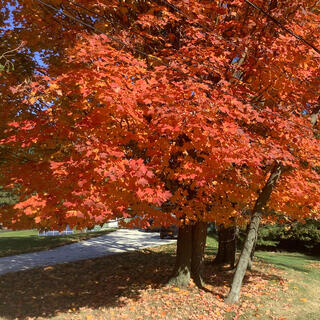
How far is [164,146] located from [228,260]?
7884 mm

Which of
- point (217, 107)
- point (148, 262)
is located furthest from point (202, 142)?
point (148, 262)

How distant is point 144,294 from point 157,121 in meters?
5.67

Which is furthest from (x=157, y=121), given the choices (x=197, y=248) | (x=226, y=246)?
(x=226, y=246)

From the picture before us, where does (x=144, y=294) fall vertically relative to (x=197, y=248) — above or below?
below

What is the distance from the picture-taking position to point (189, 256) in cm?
902

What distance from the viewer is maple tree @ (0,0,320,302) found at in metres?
5.18

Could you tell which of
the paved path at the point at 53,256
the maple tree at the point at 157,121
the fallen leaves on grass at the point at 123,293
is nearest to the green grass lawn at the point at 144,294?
the fallen leaves on grass at the point at 123,293

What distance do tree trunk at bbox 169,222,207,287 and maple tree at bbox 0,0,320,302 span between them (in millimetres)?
33

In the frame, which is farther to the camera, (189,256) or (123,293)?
(189,256)

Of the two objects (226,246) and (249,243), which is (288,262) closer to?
(226,246)

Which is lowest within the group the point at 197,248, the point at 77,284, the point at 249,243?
the point at 77,284

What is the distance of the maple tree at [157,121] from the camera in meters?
5.18

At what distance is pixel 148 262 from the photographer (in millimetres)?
12711

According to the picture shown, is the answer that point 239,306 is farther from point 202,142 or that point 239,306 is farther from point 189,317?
point 202,142
